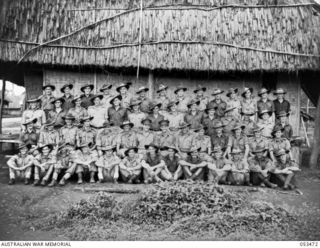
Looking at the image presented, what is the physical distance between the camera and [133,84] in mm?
9055

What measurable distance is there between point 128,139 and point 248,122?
2468mm

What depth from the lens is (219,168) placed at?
709 cm

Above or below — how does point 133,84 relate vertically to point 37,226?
above

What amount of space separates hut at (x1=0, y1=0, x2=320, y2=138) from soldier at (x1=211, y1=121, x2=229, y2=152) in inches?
57.7

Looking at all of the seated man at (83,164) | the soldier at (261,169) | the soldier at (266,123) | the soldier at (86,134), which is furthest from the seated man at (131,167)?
the soldier at (266,123)

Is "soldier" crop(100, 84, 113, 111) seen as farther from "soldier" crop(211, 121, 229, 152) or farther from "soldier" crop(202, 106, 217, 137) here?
"soldier" crop(211, 121, 229, 152)

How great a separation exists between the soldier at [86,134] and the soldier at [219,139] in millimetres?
2333

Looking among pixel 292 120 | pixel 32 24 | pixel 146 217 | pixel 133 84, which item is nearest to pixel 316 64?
pixel 292 120

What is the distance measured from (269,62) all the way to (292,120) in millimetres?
1585

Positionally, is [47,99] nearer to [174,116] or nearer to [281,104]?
[174,116]

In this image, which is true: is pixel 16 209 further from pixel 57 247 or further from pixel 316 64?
pixel 316 64

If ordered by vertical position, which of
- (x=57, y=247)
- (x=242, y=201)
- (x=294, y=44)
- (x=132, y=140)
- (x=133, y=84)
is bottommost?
(x=57, y=247)

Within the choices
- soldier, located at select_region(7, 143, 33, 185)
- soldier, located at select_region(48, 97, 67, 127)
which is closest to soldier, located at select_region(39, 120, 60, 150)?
soldier, located at select_region(48, 97, 67, 127)

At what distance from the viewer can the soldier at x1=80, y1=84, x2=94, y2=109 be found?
8.16 m
